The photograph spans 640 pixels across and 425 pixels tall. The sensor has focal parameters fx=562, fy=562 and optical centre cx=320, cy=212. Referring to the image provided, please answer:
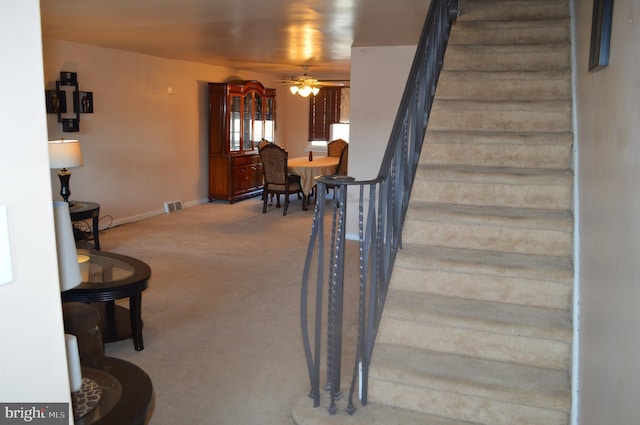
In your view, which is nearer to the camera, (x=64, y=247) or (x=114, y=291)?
(x=64, y=247)

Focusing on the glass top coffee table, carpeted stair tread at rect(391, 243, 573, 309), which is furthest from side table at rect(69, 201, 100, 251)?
carpeted stair tread at rect(391, 243, 573, 309)

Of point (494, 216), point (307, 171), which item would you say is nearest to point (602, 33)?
point (494, 216)

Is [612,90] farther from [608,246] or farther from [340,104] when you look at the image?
[340,104]

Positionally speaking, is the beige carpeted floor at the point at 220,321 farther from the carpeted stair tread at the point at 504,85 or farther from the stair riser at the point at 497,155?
the carpeted stair tread at the point at 504,85

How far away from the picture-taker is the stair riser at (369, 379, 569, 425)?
235 centimetres

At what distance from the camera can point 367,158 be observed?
6105 mm

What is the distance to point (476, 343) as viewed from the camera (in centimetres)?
258

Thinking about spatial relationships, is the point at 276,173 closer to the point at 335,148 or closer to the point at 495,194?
the point at 335,148

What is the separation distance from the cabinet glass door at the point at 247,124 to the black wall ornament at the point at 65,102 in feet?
10.3

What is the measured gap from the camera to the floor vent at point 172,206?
312 inches

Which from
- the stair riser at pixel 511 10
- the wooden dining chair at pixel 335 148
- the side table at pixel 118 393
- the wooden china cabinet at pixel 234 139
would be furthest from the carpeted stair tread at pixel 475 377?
the wooden dining chair at pixel 335 148

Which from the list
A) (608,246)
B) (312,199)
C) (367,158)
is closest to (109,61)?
(367,158)

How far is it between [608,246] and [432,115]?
172 centimetres

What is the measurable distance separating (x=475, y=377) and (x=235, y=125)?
7.02m
